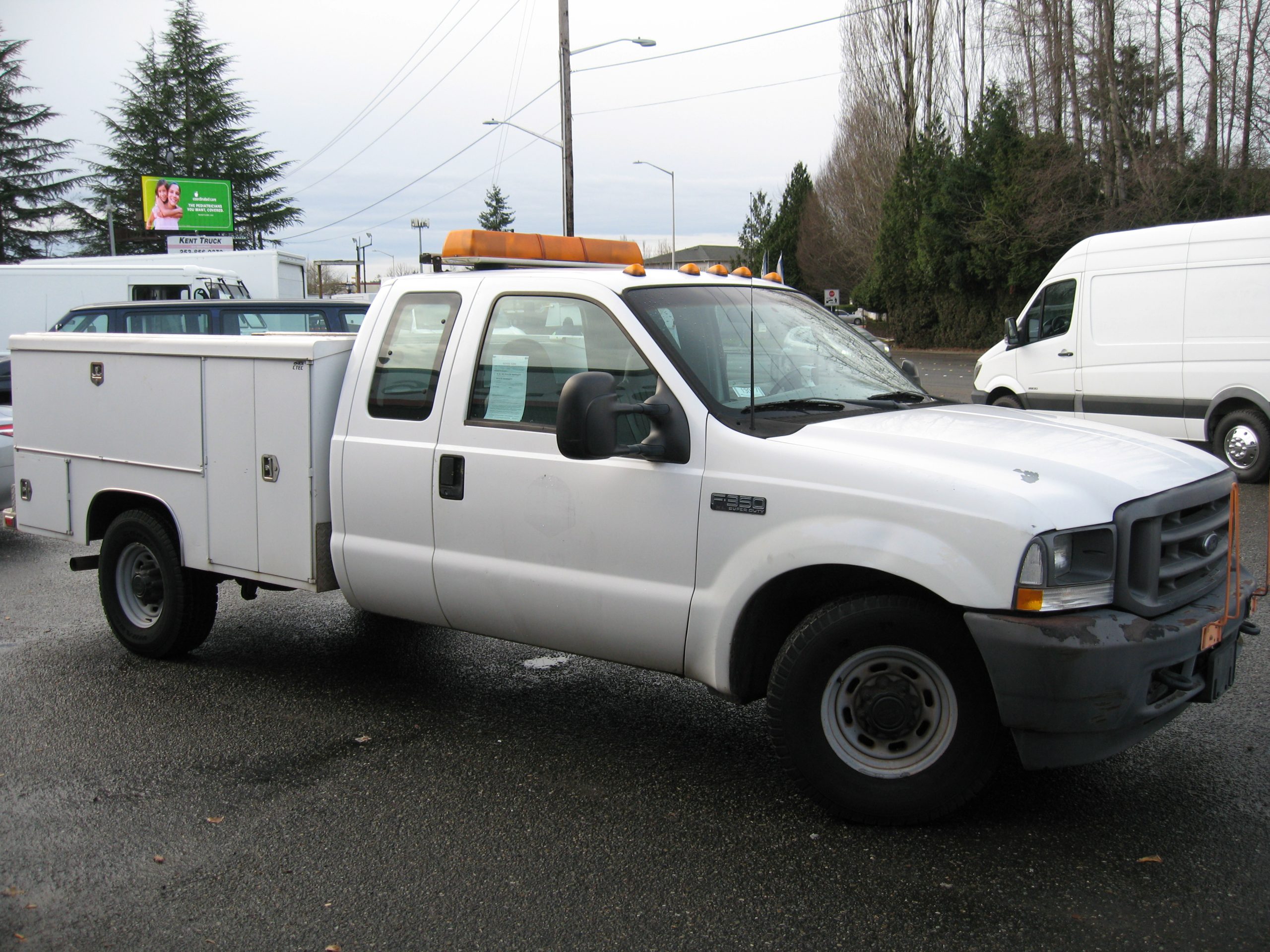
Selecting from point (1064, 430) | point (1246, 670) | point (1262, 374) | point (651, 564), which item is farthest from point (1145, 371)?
point (651, 564)

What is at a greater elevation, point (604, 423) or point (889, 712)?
point (604, 423)

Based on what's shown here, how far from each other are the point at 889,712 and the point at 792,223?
77481mm

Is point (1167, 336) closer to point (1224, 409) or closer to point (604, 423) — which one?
point (1224, 409)

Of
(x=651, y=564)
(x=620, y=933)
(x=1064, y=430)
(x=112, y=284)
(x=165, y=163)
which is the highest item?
(x=165, y=163)

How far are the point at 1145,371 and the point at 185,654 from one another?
9.84m

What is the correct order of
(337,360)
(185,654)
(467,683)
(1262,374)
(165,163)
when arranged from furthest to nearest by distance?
(165,163), (1262,374), (185,654), (467,683), (337,360)

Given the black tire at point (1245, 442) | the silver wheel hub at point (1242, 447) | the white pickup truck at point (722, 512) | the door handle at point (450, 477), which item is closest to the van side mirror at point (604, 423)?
the white pickup truck at point (722, 512)

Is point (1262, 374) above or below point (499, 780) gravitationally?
above

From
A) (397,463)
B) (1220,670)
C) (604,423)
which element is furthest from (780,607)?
(397,463)

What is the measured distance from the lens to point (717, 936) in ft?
10.5

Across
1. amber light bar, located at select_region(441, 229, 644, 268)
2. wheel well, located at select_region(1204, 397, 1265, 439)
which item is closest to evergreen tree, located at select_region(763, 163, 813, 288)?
wheel well, located at select_region(1204, 397, 1265, 439)

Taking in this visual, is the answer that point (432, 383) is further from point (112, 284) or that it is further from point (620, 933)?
point (112, 284)

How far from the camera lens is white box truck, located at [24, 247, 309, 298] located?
28.4 m

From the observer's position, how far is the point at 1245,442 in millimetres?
11016
